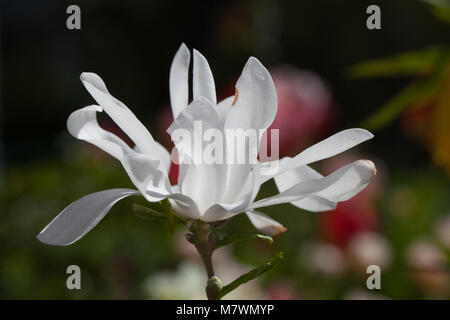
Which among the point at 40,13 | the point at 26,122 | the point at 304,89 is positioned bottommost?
the point at 26,122

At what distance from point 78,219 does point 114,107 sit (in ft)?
0.08

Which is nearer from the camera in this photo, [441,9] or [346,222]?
[441,9]

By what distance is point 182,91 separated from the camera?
0.15 metres

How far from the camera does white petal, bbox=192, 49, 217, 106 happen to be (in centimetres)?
15

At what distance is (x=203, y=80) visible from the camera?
0.49 feet

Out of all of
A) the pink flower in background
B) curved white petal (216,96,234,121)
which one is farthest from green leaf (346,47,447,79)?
the pink flower in background

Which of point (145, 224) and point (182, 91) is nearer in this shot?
point (182, 91)

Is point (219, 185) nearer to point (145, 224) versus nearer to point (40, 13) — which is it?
point (145, 224)

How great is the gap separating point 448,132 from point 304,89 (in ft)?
2.30

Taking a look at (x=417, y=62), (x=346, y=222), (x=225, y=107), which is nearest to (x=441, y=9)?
(x=417, y=62)

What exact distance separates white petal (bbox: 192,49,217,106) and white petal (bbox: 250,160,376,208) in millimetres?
29

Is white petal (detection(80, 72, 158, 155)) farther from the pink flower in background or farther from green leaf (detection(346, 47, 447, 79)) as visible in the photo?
the pink flower in background

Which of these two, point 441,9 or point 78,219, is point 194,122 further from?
point 441,9

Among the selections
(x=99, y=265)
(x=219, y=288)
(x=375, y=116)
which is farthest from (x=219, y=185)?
(x=99, y=265)
